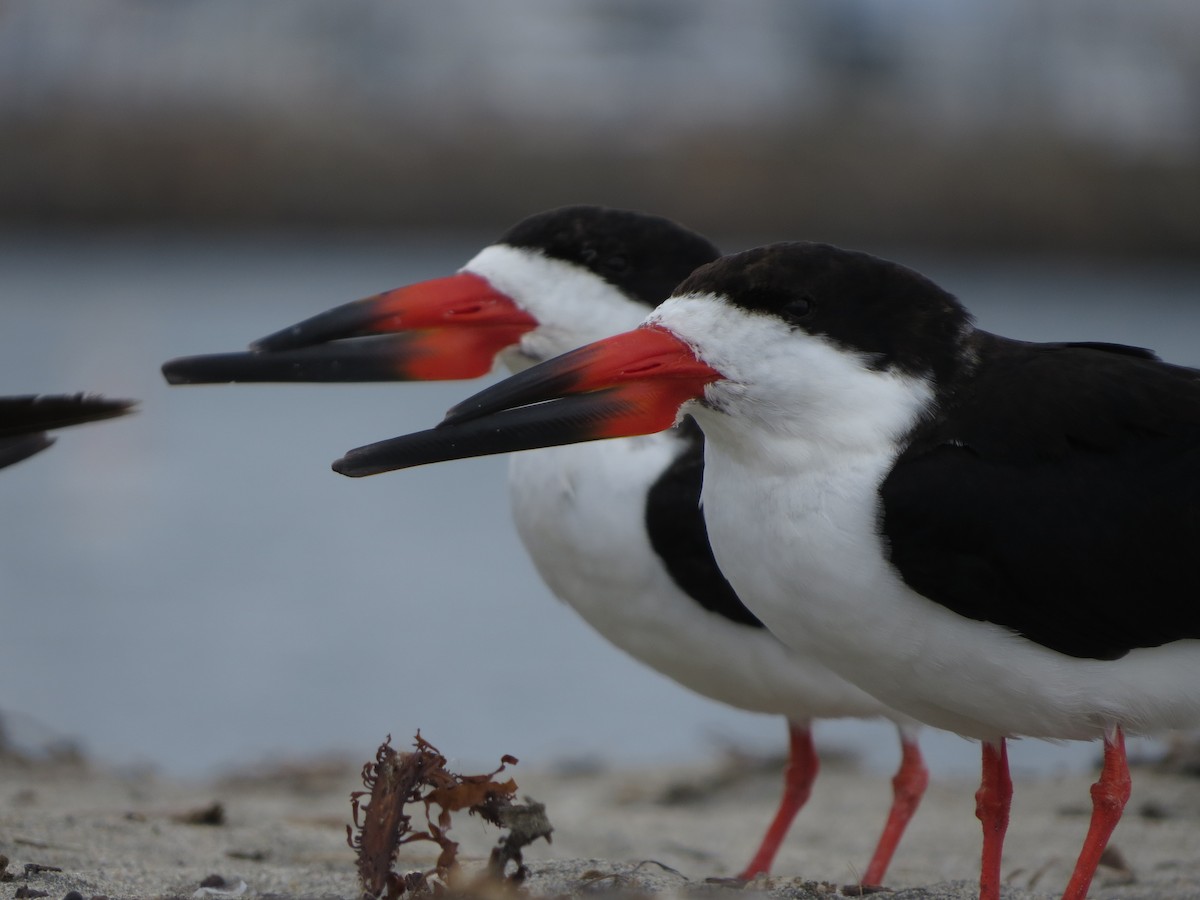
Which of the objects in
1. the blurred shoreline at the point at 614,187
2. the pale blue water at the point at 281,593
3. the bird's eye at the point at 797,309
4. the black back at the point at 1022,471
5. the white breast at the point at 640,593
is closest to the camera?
the black back at the point at 1022,471

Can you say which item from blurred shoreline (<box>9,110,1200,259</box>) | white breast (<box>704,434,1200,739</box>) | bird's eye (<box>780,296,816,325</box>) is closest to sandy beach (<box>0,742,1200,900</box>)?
white breast (<box>704,434,1200,739</box>)

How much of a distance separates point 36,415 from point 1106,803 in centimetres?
283

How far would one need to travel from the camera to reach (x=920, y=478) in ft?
11.4

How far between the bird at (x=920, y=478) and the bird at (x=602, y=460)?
37.6 inches

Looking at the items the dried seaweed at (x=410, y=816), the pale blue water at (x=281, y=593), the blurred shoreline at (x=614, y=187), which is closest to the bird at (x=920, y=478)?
the dried seaweed at (x=410, y=816)

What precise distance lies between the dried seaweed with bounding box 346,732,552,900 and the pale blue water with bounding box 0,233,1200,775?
13.0 feet

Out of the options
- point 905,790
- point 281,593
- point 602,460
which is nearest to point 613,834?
point 905,790

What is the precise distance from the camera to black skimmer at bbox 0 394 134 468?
14.0 feet

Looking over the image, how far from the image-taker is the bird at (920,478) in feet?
11.5

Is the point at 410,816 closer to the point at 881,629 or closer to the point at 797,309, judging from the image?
the point at 881,629

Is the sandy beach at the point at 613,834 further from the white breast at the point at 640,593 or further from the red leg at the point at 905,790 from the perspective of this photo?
the white breast at the point at 640,593

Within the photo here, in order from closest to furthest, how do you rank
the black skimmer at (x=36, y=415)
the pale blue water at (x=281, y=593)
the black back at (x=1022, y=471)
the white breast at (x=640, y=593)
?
the black back at (x=1022, y=471) < the black skimmer at (x=36, y=415) < the white breast at (x=640, y=593) < the pale blue water at (x=281, y=593)

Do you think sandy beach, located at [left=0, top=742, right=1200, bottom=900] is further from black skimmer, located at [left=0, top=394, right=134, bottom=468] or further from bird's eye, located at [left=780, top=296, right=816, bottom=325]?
bird's eye, located at [left=780, top=296, right=816, bottom=325]

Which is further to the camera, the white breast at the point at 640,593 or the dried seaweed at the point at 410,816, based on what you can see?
the white breast at the point at 640,593
